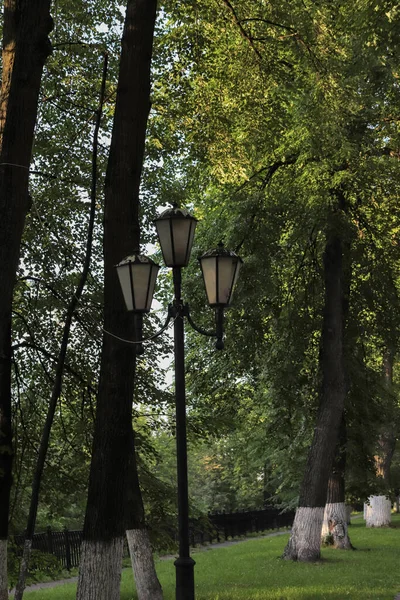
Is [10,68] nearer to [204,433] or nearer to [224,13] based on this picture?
[224,13]

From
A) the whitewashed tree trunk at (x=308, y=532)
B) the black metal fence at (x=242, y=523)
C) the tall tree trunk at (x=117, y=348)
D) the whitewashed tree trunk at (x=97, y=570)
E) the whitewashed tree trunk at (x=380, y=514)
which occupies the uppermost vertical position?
the tall tree trunk at (x=117, y=348)

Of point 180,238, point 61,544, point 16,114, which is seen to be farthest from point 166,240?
point 61,544

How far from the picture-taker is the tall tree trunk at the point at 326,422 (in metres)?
16.1

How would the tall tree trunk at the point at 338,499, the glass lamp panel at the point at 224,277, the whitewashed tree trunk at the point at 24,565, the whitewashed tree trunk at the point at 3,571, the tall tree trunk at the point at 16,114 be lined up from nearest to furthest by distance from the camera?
the tall tree trunk at the point at 16,114 < the glass lamp panel at the point at 224,277 < the whitewashed tree trunk at the point at 24,565 < the whitewashed tree trunk at the point at 3,571 < the tall tree trunk at the point at 338,499

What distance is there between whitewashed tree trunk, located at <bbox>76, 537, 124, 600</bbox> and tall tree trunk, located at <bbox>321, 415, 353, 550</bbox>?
1270cm

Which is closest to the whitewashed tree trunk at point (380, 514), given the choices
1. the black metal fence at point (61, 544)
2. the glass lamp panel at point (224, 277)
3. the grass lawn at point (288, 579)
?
the grass lawn at point (288, 579)

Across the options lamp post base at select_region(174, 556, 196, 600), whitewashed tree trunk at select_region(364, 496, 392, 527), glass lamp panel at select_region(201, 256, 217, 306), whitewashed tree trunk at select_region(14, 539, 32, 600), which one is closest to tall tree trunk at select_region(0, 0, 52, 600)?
glass lamp panel at select_region(201, 256, 217, 306)

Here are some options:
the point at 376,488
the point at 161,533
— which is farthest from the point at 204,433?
the point at 376,488

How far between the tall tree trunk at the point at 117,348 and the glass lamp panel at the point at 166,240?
59 centimetres

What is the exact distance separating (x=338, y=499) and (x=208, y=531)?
295 inches

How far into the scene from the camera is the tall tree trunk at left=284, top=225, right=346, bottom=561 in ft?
52.7

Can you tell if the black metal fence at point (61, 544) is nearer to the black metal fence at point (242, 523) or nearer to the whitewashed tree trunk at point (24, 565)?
the black metal fence at point (242, 523)

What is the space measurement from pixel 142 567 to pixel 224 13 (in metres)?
8.63

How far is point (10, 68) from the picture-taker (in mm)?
6754
